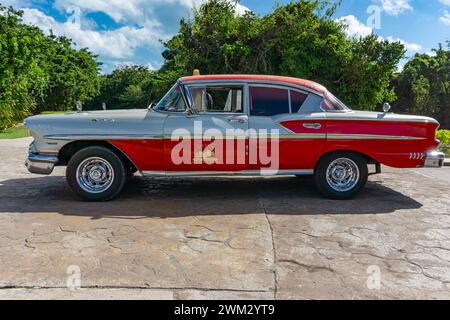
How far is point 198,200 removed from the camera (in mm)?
5984

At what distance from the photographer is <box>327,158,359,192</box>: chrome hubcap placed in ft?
19.6

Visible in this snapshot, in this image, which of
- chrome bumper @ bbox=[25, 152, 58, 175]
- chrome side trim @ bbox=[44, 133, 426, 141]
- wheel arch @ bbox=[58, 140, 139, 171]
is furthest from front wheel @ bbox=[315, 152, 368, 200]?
chrome bumper @ bbox=[25, 152, 58, 175]

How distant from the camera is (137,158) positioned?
18.9 ft

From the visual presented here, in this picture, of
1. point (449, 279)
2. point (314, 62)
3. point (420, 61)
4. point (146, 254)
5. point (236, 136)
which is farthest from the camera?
point (420, 61)

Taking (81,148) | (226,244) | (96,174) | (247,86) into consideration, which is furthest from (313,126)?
(81,148)

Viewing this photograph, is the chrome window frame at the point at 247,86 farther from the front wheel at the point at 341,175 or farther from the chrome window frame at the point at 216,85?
the front wheel at the point at 341,175

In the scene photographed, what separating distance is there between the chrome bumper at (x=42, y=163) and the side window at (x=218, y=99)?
220cm

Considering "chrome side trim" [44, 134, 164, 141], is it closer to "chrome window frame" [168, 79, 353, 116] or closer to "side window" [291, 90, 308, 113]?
"chrome window frame" [168, 79, 353, 116]

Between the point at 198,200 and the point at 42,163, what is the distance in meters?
2.30

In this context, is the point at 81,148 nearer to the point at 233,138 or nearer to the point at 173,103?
the point at 173,103
